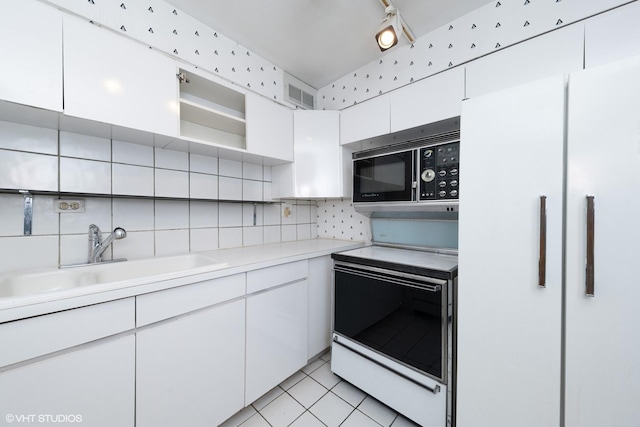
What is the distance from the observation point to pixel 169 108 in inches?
48.4

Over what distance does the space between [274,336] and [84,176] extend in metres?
1.43

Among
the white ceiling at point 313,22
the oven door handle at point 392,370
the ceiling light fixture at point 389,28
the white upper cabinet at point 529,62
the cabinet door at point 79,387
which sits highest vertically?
the white ceiling at point 313,22

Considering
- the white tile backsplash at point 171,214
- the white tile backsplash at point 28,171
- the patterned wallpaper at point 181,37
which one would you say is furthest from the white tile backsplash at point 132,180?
the patterned wallpaper at point 181,37

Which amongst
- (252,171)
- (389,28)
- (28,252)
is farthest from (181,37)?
(28,252)

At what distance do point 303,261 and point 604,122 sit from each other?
1.55 meters

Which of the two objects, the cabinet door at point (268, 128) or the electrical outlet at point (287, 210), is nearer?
the cabinet door at point (268, 128)

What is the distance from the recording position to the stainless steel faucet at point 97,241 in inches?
47.8

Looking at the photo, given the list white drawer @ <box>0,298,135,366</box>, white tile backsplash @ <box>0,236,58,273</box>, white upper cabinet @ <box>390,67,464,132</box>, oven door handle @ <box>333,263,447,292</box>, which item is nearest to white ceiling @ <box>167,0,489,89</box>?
white upper cabinet @ <box>390,67,464,132</box>

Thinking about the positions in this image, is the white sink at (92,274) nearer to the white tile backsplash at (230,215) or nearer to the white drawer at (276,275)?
the white drawer at (276,275)

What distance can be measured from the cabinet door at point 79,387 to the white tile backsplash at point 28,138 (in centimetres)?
99

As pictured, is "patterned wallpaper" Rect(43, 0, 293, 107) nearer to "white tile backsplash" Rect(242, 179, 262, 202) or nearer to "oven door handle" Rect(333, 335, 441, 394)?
"white tile backsplash" Rect(242, 179, 262, 202)

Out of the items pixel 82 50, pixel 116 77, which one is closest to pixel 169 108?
pixel 116 77

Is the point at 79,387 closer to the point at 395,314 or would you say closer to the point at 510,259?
the point at 395,314

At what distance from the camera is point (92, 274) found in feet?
3.91
